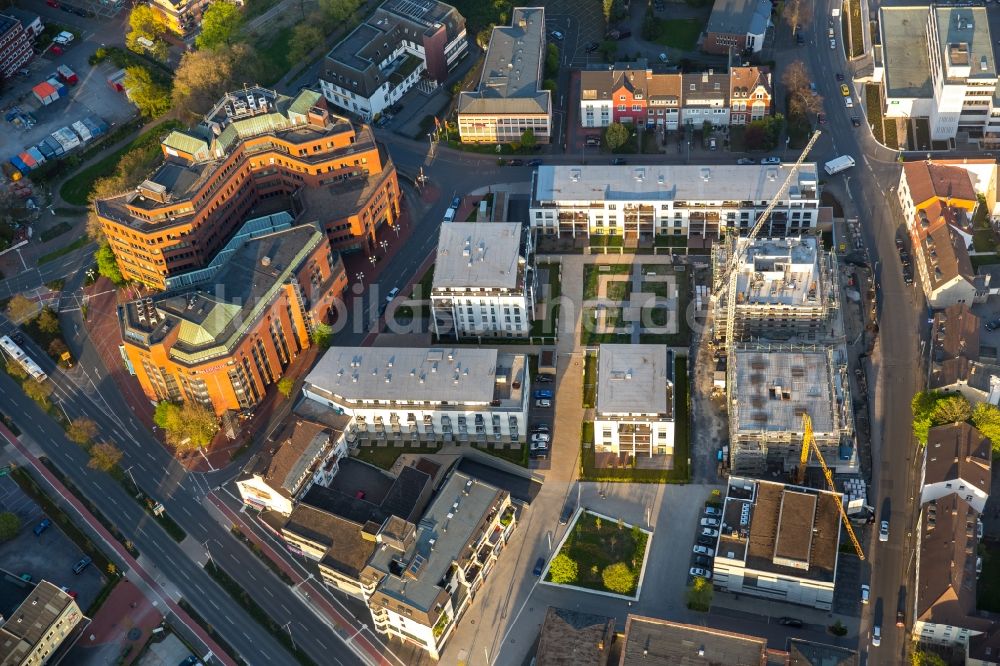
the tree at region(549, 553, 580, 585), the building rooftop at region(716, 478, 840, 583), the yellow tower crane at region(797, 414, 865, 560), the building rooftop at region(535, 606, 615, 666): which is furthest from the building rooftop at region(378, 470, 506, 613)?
the yellow tower crane at region(797, 414, 865, 560)

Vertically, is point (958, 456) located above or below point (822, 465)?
above

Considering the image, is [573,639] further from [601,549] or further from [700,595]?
[700,595]

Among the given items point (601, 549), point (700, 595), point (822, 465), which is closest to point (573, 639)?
point (601, 549)

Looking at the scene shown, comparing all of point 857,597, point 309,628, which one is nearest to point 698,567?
point 857,597

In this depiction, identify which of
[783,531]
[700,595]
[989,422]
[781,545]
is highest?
[989,422]

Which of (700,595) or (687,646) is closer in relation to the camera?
(687,646)

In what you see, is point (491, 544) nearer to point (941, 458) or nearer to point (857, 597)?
point (857, 597)

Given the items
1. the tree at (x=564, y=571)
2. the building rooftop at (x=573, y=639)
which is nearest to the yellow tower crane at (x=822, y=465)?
the tree at (x=564, y=571)

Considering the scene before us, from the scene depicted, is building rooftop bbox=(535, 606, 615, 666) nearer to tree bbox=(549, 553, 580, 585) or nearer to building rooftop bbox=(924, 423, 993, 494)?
tree bbox=(549, 553, 580, 585)
